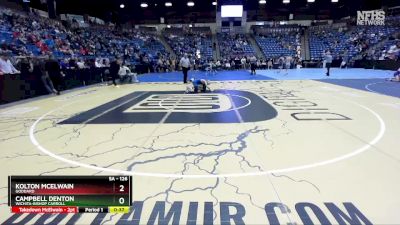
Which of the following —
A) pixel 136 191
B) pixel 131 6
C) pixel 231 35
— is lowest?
pixel 136 191

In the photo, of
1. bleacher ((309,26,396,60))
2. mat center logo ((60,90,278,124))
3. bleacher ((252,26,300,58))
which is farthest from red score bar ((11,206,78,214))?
bleacher ((252,26,300,58))

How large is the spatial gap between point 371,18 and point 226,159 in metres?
41.2

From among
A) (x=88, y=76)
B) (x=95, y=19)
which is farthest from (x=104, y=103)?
(x=95, y=19)

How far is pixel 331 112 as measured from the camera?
7895mm

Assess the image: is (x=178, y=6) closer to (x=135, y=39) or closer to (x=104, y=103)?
(x=135, y=39)

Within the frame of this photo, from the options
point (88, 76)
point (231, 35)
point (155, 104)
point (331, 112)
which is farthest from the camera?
point (231, 35)

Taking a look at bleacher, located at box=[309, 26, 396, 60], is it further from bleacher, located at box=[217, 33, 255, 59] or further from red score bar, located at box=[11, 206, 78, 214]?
red score bar, located at box=[11, 206, 78, 214]

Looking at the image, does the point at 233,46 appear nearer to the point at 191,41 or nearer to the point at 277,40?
the point at 191,41

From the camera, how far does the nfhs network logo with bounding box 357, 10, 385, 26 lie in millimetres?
36938

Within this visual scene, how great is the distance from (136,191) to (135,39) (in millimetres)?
35548
